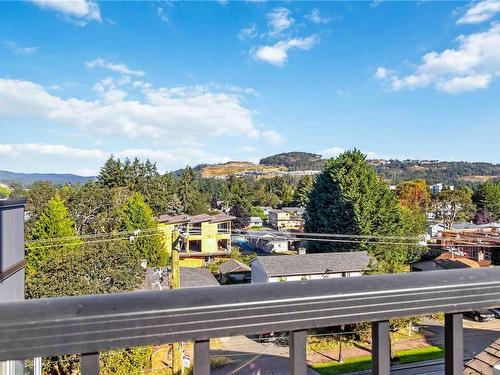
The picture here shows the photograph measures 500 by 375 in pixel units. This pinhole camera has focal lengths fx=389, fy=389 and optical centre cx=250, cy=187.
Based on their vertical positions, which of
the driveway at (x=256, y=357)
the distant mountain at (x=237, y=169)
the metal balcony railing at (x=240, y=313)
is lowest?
the driveway at (x=256, y=357)

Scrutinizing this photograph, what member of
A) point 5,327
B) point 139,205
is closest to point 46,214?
point 139,205

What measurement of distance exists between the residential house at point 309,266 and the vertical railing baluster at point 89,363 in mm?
15756

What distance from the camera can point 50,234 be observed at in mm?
19781

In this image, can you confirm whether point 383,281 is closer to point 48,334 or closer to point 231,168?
point 48,334

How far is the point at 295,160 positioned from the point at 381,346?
152m

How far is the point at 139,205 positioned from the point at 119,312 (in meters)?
24.2

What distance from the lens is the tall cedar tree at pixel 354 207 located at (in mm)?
22403

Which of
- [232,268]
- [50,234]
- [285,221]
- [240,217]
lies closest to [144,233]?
[50,234]

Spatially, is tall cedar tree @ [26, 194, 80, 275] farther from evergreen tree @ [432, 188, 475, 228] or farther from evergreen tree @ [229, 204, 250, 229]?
evergreen tree @ [432, 188, 475, 228]

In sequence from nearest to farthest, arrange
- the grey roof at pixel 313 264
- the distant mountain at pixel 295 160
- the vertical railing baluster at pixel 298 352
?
the vertical railing baluster at pixel 298 352
the grey roof at pixel 313 264
the distant mountain at pixel 295 160

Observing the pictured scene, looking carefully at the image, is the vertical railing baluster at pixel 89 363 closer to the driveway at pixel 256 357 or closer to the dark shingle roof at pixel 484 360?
the dark shingle roof at pixel 484 360

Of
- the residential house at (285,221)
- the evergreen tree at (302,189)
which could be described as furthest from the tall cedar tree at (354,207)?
the evergreen tree at (302,189)

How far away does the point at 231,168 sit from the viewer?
156 metres

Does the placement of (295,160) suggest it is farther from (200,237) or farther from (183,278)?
(183,278)
